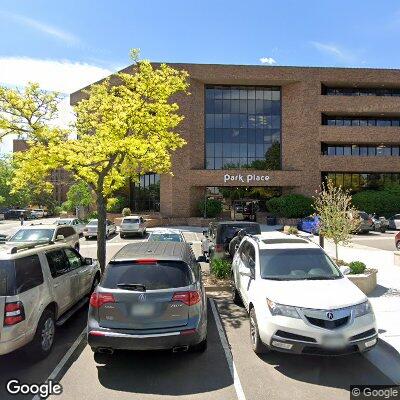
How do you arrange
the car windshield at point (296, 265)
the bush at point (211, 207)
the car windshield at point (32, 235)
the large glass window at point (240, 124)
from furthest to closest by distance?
the large glass window at point (240, 124)
the bush at point (211, 207)
the car windshield at point (32, 235)
the car windshield at point (296, 265)

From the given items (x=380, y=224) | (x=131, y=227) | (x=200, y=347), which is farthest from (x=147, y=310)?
(x=380, y=224)

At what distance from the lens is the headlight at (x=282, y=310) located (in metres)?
5.34

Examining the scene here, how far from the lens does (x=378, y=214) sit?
3628 cm

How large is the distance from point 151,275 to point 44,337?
2.17 metres

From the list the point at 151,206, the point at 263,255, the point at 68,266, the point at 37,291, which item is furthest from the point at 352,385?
the point at 151,206

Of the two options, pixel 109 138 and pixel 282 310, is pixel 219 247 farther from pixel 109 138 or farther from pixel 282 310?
pixel 282 310

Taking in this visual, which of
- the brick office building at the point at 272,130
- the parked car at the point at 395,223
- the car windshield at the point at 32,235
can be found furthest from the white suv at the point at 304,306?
the brick office building at the point at 272,130

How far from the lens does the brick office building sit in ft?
124

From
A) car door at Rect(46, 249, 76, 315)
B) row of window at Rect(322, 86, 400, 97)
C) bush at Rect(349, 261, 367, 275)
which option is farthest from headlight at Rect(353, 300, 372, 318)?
row of window at Rect(322, 86, 400, 97)

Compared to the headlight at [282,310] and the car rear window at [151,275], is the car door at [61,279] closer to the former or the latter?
the car rear window at [151,275]

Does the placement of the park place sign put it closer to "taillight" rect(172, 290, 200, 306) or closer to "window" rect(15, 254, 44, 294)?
"window" rect(15, 254, 44, 294)

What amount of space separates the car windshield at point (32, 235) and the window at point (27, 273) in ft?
27.3

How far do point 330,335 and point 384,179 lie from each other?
135ft

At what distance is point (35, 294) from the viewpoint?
18.6ft
